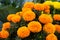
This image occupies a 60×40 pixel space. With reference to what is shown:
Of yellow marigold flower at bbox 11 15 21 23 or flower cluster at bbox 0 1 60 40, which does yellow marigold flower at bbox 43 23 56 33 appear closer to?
flower cluster at bbox 0 1 60 40

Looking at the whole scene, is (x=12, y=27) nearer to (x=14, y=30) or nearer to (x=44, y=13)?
(x=14, y=30)

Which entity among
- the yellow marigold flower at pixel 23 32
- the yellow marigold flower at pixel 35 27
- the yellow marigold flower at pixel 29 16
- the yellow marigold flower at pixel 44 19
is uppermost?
the yellow marigold flower at pixel 29 16

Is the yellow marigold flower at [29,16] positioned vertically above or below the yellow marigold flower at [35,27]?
above

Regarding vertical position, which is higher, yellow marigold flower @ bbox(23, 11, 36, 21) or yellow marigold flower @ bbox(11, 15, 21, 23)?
yellow marigold flower @ bbox(23, 11, 36, 21)

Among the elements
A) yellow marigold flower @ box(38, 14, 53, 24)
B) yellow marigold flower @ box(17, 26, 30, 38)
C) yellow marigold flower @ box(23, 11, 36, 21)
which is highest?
yellow marigold flower @ box(23, 11, 36, 21)

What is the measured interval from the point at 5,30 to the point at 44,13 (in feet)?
0.54

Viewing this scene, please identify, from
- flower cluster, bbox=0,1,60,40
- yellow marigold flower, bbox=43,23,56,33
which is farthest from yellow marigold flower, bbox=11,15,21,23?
yellow marigold flower, bbox=43,23,56,33

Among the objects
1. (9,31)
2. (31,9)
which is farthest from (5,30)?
(31,9)

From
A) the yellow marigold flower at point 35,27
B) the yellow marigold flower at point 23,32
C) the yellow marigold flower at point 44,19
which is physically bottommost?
the yellow marigold flower at point 23,32

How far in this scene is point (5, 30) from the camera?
25.5 inches

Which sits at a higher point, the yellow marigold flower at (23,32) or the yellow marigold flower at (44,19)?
the yellow marigold flower at (44,19)

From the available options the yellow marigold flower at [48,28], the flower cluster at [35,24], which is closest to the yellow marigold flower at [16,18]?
the flower cluster at [35,24]

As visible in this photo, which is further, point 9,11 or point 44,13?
point 9,11

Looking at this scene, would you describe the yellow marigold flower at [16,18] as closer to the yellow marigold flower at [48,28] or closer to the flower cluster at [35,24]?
the flower cluster at [35,24]
